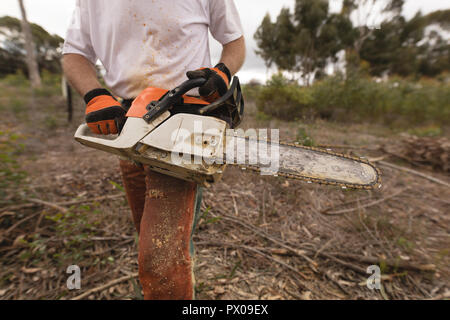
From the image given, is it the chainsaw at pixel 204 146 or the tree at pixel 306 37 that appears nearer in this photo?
the chainsaw at pixel 204 146

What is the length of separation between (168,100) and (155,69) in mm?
205

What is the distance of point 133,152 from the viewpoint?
0.53 metres

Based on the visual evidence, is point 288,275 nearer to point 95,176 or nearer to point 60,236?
point 60,236

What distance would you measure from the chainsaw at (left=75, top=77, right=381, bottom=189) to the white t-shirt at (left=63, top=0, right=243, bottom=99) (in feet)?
0.50

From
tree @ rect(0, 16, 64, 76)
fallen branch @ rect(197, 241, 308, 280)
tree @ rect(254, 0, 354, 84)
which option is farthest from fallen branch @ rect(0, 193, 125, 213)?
tree @ rect(254, 0, 354, 84)

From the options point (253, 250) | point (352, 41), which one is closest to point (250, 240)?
point (253, 250)

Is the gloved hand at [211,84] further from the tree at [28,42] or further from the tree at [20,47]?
the tree at [28,42]

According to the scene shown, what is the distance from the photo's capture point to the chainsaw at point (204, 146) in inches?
19.8

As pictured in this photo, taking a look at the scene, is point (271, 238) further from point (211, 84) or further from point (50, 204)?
point (50, 204)

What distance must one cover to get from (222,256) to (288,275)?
385 millimetres

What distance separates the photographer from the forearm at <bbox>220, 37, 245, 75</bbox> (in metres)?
→ 0.80

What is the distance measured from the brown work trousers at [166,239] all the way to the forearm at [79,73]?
436 millimetres

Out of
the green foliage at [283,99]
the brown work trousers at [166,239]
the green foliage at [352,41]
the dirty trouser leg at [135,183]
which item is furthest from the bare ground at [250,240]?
the green foliage at [352,41]
